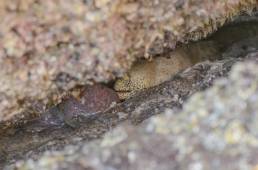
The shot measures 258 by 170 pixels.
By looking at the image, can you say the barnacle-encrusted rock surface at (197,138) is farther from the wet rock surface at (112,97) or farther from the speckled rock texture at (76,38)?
the speckled rock texture at (76,38)

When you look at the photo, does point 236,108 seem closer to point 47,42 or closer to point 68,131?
point 47,42

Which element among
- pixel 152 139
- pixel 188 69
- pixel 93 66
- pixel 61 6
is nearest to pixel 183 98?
pixel 188 69

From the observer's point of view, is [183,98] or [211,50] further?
[211,50]

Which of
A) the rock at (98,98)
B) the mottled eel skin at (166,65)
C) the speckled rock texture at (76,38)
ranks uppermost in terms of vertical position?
the speckled rock texture at (76,38)

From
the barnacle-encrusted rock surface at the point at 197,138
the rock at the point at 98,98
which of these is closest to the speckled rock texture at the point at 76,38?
the rock at the point at 98,98

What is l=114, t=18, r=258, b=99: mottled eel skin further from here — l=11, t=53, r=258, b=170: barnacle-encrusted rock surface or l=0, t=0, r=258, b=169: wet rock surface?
l=11, t=53, r=258, b=170: barnacle-encrusted rock surface

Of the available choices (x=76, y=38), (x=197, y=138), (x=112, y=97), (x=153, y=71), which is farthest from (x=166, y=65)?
(x=197, y=138)
